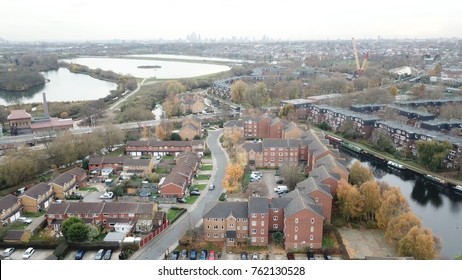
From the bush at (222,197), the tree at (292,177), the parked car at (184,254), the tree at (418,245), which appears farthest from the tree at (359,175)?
the parked car at (184,254)

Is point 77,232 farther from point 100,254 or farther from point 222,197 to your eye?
point 222,197

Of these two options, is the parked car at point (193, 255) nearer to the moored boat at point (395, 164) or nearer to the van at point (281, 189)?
the van at point (281, 189)

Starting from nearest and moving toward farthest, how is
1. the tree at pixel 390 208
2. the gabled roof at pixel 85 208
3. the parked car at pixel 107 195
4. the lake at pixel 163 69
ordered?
the tree at pixel 390 208
the gabled roof at pixel 85 208
the parked car at pixel 107 195
the lake at pixel 163 69

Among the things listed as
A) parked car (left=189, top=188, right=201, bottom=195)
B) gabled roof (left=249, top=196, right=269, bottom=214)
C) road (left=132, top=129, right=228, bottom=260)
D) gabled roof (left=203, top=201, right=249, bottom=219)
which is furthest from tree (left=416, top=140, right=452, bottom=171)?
parked car (left=189, top=188, right=201, bottom=195)

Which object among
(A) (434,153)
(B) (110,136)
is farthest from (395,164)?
(B) (110,136)

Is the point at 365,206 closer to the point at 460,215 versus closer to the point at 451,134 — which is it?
the point at 460,215
